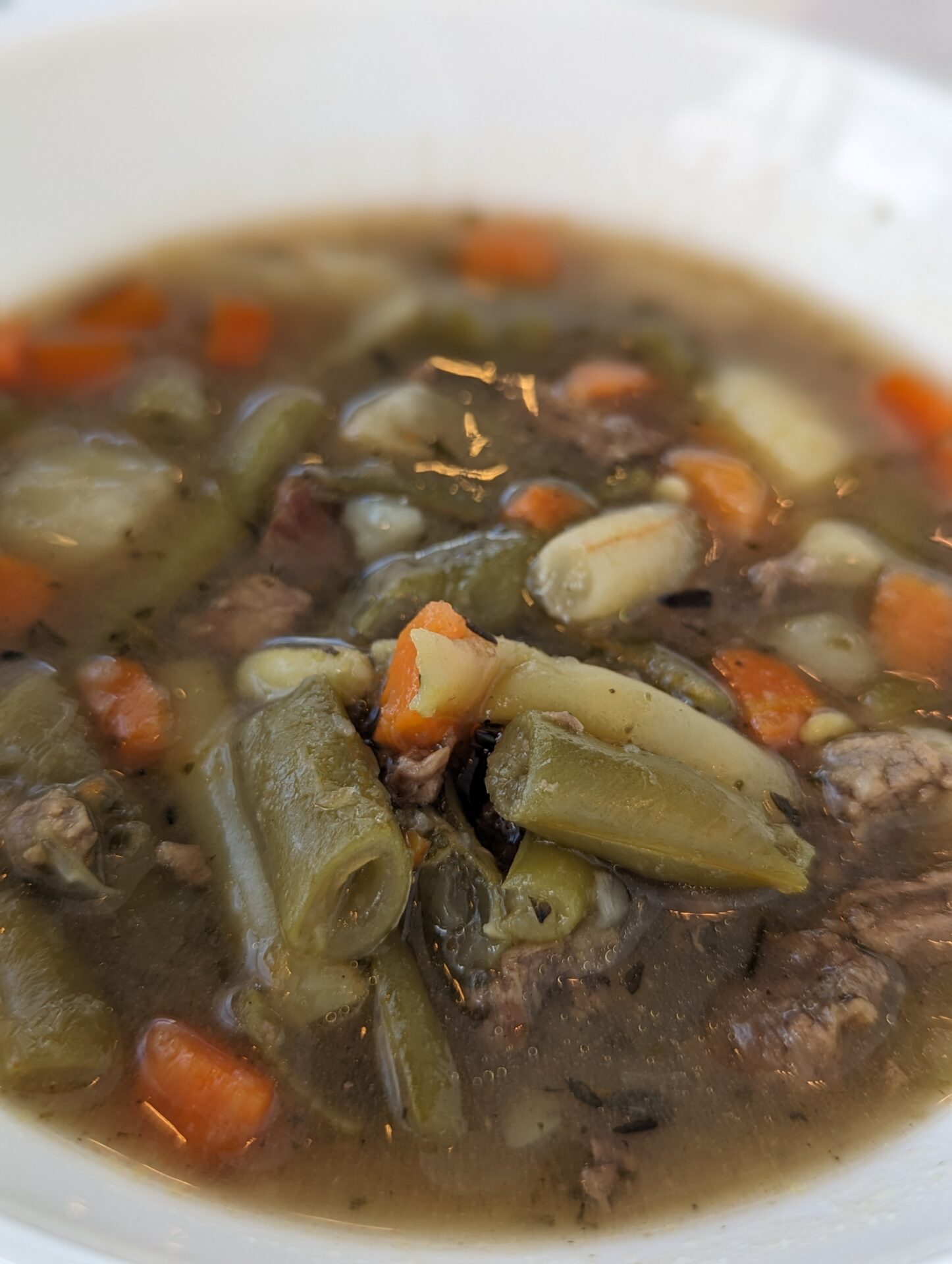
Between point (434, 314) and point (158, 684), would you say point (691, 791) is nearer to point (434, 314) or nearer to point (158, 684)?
point (158, 684)

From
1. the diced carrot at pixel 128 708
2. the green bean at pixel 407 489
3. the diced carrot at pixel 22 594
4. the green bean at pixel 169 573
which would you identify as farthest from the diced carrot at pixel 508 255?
the diced carrot at pixel 128 708

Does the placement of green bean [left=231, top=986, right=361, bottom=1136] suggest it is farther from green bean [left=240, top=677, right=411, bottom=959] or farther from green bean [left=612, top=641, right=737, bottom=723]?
green bean [left=612, top=641, right=737, bottom=723]

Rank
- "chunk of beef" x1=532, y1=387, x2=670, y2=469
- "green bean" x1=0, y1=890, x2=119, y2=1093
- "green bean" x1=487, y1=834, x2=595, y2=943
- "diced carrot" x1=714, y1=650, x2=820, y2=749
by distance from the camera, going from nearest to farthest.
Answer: "green bean" x1=0, y1=890, x2=119, y2=1093 → "green bean" x1=487, y1=834, x2=595, y2=943 → "diced carrot" x1=714, y1=650, x2=820, y2=749 → "chunk of beef" x1=532, y1=387, x2=670, y2=469

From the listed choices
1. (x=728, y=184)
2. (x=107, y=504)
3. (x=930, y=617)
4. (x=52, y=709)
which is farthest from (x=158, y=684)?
(x=728, y=184)

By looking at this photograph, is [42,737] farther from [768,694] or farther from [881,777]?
[881,777]

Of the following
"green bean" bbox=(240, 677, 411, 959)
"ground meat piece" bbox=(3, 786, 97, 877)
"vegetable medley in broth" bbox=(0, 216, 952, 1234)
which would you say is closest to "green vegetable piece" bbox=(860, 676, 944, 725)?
"vegetable medley in broth" bbox=(0, 216, 952, 1234)

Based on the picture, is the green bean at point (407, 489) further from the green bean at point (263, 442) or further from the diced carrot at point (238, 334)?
the diced carrot at point (238, 334)

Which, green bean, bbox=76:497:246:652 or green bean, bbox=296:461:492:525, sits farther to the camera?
green bean, bbox=296:461:492:525
